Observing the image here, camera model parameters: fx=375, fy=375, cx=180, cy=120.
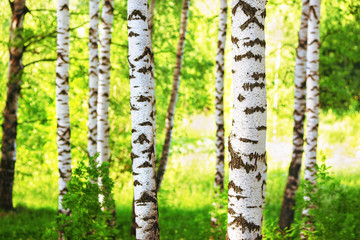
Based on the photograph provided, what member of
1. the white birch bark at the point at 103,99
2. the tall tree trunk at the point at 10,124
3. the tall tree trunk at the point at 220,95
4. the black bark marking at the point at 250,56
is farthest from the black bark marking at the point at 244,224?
the tall tree trunk at the point at 10,124

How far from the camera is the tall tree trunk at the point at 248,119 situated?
3.16m

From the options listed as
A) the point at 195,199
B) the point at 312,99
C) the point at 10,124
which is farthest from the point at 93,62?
the point at 195,199

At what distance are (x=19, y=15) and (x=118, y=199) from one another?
633 centimetres

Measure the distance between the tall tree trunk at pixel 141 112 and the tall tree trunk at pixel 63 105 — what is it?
2.86m

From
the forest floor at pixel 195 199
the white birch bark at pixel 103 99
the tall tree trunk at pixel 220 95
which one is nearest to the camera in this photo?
the forest floor at pixel 195 199

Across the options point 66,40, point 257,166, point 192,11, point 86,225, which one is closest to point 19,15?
point 66,40

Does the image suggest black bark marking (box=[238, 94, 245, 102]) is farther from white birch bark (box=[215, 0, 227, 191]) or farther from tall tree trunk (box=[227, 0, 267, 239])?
white birch bark (box=[215, 0, 227, 191])

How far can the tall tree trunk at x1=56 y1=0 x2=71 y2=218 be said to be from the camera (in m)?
6.73

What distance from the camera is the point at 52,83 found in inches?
424

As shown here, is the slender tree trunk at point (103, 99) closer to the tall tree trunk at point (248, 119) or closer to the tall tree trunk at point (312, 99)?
the tall tree trunk at point (312, 99)

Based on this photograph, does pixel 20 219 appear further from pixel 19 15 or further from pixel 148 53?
pixel 148 53

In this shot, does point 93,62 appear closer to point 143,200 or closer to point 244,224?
point 143,200

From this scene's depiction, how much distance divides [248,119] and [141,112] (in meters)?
1.52

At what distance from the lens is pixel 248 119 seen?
3.16 metres
